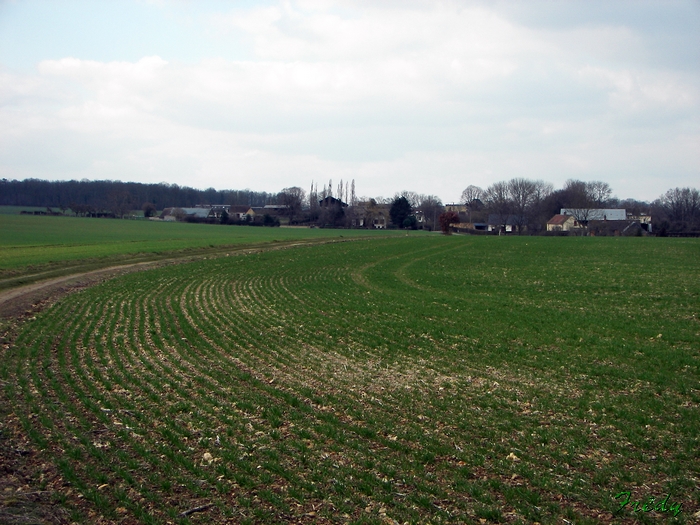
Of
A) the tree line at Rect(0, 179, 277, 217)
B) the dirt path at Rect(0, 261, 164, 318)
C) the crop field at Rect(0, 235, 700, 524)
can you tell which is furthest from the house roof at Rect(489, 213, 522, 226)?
the crop field at Rect(0, 235, 700, 524)

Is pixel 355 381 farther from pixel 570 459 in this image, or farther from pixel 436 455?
pixel 570 459

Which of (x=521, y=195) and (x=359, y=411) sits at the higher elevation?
(x=521, y=195)

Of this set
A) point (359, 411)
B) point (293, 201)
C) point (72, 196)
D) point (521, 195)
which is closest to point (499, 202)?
point (521, 195)

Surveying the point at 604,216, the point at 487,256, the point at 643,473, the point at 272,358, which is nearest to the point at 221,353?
the point at 272,358

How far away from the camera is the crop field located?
681cm

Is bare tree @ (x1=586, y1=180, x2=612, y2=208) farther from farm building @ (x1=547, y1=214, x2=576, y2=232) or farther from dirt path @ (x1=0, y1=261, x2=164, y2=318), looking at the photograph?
dirt path @ (x1=0, y1=261, x2=164, y2=318)

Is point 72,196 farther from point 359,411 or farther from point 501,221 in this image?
point 359,411

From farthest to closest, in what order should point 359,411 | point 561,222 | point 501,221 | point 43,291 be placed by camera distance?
point 501,221 < point 561,222 < point 43,291 < point 359,411

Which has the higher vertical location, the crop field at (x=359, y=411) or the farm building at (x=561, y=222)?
the farm building at (x=561, y=222)

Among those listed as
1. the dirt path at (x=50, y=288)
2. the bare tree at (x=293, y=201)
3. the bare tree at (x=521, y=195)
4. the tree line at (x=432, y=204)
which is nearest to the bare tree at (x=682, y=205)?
the tree line at (x=432, y=204)

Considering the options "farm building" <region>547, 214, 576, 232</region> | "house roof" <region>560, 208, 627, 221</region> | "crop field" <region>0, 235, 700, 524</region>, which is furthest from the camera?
"house roof" <region>560, 208, 627, 221</region>

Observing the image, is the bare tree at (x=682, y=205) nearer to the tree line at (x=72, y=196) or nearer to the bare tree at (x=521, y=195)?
the bare tree at (x=521, y=195)

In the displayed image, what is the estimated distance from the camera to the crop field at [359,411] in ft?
22.4

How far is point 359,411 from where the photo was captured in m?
10.0
